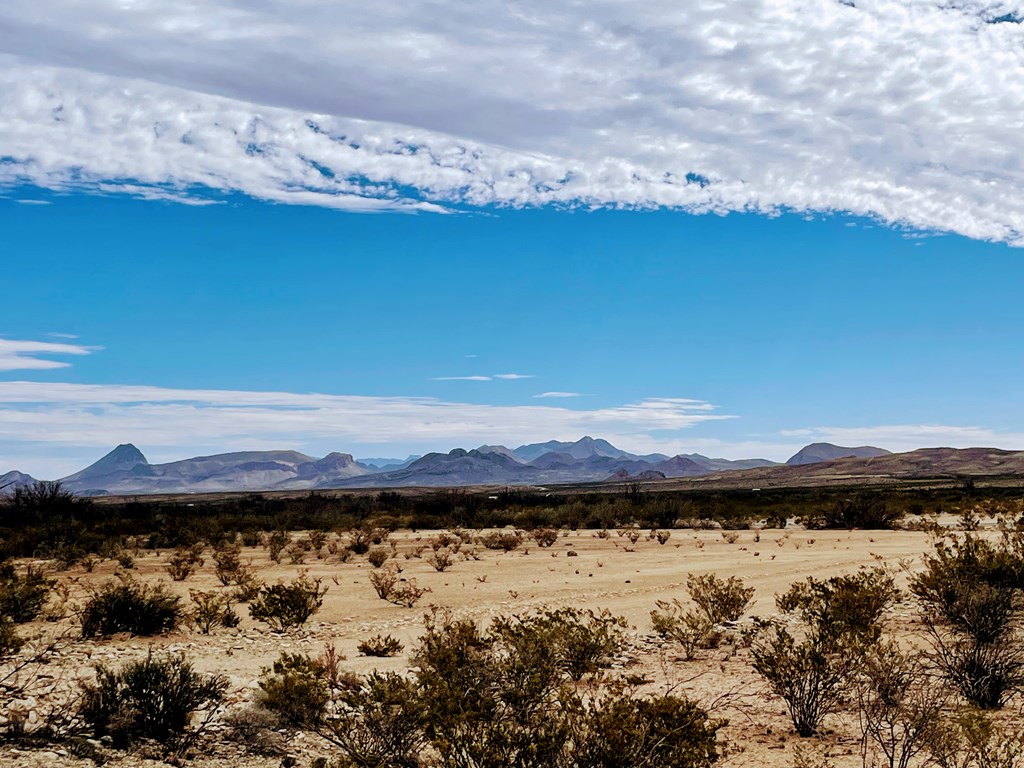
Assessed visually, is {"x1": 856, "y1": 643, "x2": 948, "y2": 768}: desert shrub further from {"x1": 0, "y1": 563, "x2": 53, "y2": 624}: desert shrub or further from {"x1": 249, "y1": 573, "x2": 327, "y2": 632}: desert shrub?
{"x1": 0, "y1": 563, "x2": 53, "y2": 624}: desert shrub

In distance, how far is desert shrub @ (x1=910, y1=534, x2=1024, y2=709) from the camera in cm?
991

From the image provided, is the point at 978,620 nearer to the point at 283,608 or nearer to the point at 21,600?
the point at 283,608

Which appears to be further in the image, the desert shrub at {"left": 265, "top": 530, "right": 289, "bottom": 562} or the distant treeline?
the distant treeline

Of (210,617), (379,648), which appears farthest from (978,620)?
(210,617)

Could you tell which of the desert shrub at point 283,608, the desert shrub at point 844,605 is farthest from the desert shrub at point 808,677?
the desert shrub at point 283,608

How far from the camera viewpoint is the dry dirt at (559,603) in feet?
29.2

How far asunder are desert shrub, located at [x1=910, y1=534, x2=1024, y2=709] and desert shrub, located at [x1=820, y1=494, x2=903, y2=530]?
88.8 feet

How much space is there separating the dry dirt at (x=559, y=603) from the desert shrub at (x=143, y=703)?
0.51 metres

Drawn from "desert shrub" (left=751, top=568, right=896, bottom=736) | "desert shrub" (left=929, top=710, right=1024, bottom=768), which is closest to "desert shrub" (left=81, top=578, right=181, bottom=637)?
"desert shrub" (left=751, top=568, right=896, bottom=736)

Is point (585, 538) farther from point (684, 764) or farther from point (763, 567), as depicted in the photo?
point (684, 764)

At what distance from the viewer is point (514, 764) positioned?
20.1ft

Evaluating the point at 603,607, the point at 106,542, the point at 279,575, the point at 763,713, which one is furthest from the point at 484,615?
the point at 106,542

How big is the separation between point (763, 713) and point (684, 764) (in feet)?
13.4

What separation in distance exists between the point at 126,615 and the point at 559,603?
28.5 feet
